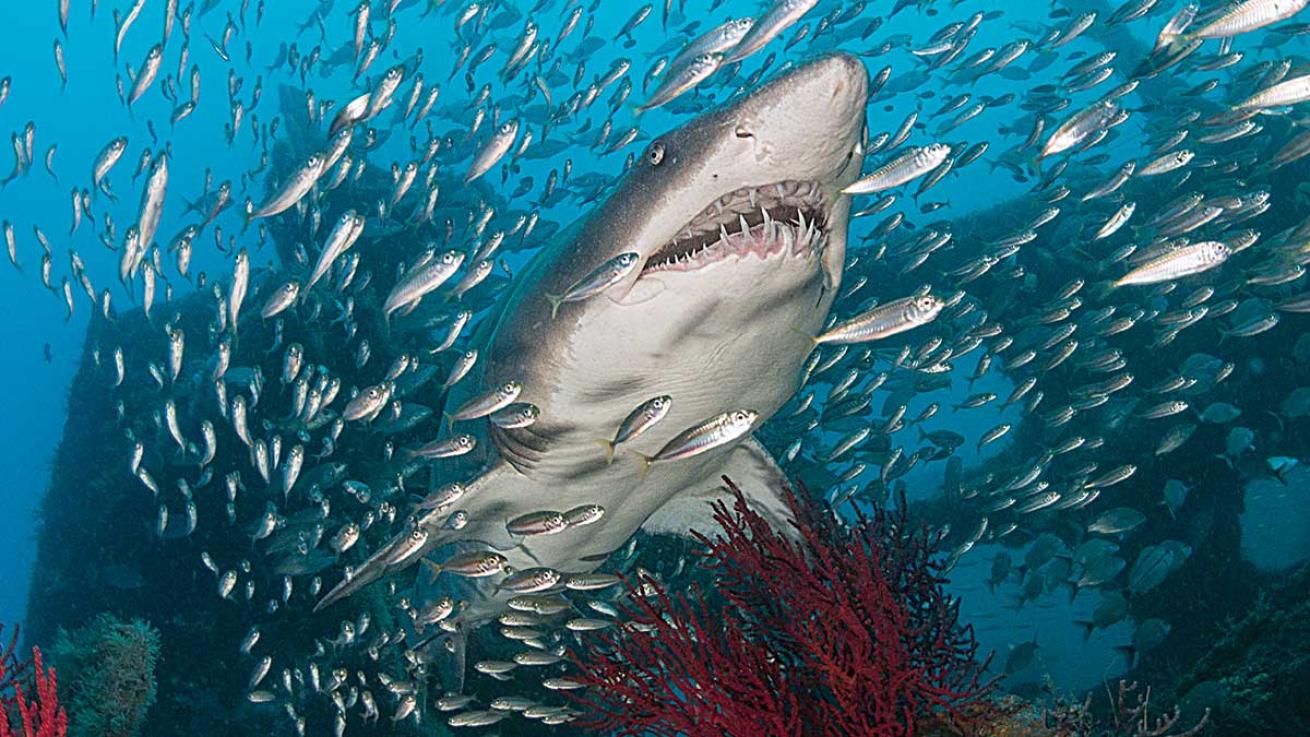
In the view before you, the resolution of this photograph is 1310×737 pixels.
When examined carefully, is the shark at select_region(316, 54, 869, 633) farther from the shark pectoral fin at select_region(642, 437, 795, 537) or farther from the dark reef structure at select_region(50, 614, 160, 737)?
the dark reef structure at select_region(50, 614, 160, 737)

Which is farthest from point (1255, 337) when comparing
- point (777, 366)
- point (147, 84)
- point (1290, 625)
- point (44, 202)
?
point (44, 202)

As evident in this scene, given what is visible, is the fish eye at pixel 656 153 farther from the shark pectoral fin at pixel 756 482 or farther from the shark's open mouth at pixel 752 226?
the shark pectoral fin at pixel 756 482

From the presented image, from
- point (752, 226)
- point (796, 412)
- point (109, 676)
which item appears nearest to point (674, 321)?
point (752, 226)

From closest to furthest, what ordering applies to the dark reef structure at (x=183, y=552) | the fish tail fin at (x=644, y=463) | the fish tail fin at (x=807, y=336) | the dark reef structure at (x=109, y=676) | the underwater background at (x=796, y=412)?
the fish tail fin at (x=807, y=336) → the fish tail fin at (x=644, y=463) → the dark reef structure at (x=109, y=676) → the underwater background at (x=796, y=412) → the dark reef structure at (x=183, y=552)

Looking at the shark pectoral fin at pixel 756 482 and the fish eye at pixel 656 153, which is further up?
the fish eye at pixel 656 153

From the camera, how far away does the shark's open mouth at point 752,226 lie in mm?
2828

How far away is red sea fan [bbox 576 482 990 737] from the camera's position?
3.17 meters

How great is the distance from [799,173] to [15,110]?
455ft

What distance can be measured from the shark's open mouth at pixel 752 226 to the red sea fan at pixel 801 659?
1485 mm

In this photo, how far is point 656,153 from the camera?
115 inches

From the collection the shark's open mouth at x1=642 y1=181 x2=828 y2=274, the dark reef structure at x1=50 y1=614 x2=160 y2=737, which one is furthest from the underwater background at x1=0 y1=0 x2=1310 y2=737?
the shark's open mouth at x1=642 y1=181 x2=828 y2=274

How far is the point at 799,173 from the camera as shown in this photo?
269 cm

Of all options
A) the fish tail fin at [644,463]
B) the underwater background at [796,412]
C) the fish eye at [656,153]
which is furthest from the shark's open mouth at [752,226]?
the underwater background at [796,412]

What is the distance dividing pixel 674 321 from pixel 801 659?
5.95 feet
